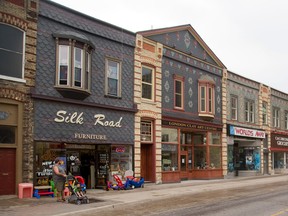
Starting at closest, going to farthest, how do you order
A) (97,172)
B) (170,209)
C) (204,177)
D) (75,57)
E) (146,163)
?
(170,209), (75,57), (97,172), (146,163), (204,177)

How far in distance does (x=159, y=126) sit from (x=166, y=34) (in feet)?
19.1

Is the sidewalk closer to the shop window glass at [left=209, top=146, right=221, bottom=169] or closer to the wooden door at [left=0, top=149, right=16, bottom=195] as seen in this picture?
the wooden door at [left=0, top=149, right=16, bottom=195]

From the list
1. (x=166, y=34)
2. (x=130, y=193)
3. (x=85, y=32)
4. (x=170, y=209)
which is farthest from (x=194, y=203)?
(x=166, y=34)

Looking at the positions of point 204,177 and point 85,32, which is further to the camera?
point 204,177

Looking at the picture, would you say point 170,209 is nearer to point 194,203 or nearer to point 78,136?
point 194,203

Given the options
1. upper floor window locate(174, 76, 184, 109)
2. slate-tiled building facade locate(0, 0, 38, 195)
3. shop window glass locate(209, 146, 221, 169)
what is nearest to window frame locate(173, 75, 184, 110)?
upper floor window locate(174, 76, 184, 109)

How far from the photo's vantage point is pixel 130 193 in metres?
17.8

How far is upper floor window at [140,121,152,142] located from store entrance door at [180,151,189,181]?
476 centimetres

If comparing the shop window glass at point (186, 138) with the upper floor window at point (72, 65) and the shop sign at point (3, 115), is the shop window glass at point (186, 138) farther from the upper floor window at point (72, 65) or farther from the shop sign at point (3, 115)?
the shop sign at point (3, 115)

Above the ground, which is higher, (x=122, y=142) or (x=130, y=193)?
(x=122, y=142)

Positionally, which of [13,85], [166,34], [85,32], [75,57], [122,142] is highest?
[166,34]

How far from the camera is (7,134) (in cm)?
1516

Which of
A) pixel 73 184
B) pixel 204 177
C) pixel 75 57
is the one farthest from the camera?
pixel 204 177

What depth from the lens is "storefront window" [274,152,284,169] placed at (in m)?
38.0
